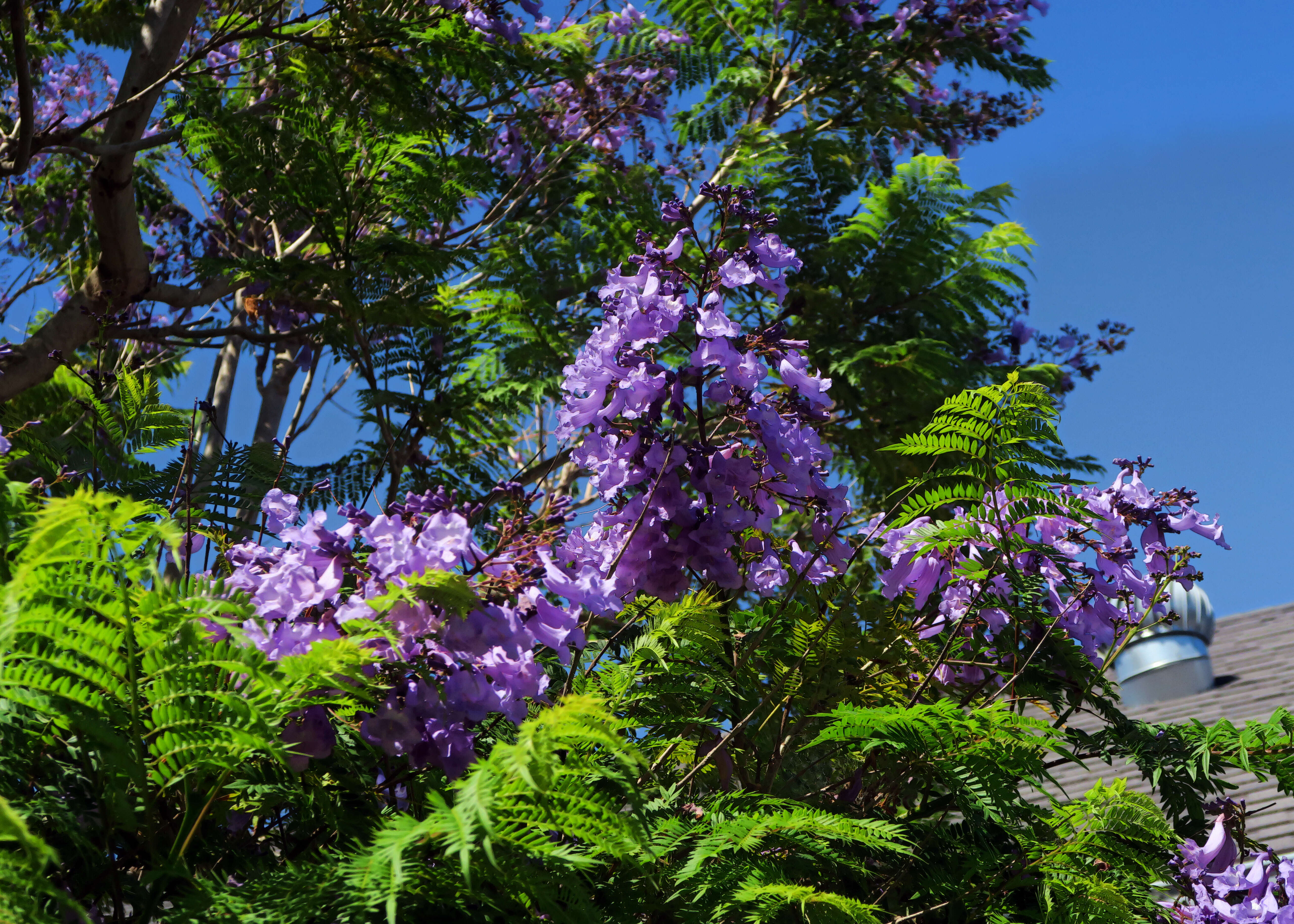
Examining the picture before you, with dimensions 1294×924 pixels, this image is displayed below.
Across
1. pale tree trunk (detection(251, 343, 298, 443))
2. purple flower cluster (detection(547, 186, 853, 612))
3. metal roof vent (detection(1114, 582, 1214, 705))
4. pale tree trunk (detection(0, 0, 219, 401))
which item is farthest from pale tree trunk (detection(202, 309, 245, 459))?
metal roof vent (detection(1114, 582, 1214, 705))

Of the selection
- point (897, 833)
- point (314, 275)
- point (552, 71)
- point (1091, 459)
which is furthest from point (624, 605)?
point (1091, 459)

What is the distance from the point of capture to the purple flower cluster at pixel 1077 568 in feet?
8.75

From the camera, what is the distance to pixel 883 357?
554cm

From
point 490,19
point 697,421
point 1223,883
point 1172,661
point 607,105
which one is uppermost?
point 607,105

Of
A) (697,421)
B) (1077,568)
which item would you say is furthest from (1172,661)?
(697,421)

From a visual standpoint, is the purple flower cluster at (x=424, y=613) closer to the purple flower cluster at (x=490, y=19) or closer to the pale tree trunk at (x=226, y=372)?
the purple flower cluster at (x=490, y=19)

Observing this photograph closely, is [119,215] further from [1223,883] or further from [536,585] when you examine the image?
[1223,883]

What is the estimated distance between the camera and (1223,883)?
280cm

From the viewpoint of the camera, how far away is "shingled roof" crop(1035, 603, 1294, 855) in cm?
577

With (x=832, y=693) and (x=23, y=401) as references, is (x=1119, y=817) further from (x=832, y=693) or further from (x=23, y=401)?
(x=23, y=401)

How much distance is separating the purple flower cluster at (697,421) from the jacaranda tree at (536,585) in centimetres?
1

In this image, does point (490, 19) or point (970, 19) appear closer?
point (490, 19)

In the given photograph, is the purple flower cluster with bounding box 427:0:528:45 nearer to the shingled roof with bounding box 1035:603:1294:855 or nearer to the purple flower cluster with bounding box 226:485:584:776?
the purple flower cluster with bounding box 226:485:584:776

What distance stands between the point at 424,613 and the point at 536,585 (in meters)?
0.26
